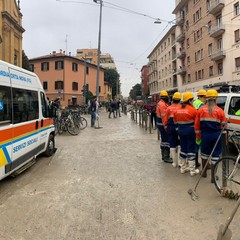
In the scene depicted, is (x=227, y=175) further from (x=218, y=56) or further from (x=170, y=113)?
A: (x=218, y=56)

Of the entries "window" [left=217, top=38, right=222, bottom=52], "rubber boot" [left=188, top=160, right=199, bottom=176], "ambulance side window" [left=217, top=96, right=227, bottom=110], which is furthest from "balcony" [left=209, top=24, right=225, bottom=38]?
"rubber boot" [left=188, top=160, right=199, bottom=176]

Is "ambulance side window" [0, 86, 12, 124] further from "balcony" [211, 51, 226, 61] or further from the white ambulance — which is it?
"balcony" [211, 51, 226, 61]

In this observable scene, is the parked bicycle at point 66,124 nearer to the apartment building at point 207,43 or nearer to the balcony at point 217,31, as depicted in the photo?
the apartment building at point 207,43

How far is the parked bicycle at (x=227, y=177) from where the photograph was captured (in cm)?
459

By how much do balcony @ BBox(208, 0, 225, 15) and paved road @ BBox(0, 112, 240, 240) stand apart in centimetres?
3085

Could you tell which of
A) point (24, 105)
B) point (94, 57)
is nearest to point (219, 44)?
point (24, 105)

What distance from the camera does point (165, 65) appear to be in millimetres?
64312

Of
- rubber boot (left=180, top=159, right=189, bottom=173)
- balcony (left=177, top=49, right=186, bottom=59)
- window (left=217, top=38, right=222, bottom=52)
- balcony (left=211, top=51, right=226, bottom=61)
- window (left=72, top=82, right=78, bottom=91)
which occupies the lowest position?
rubber boot (left=180, top=159, right=189, bottom=173)

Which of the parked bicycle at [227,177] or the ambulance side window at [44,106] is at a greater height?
the ambulance side window at [44,106]

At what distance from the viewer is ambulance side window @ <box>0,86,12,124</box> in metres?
4.90

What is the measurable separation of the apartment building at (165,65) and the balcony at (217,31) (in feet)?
60.9

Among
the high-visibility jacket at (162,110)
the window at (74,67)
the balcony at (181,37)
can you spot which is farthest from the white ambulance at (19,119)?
the window at (74,67)

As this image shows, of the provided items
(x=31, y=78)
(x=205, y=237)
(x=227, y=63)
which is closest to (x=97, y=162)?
(x=31, y=78)

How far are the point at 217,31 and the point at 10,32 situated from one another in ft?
76.3
